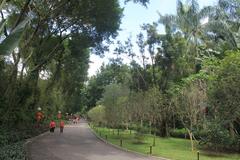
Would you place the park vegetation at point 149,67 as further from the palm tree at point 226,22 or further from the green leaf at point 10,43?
the green leaf at point 10,43

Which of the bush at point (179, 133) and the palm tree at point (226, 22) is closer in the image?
the palm tree at point (226, 22)

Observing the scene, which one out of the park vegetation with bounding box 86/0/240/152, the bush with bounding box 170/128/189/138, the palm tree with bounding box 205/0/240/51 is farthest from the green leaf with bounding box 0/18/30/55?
the bush with bounding box 170/128/189/138

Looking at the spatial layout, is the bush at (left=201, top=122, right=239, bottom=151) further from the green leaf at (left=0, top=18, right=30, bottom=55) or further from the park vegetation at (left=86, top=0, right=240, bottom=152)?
the green leaf at (left=0, top=18, right=30, bottom=55)

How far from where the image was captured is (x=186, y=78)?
34.2m

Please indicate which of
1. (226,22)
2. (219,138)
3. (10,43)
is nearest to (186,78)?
(226,22)

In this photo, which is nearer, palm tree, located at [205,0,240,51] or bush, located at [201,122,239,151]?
bush, located at [201,122,239,151]

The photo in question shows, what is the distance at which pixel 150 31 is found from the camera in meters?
39.7

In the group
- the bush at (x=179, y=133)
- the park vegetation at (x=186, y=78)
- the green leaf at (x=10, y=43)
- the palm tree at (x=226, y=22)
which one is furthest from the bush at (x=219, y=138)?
the green leaf at (x=10, y=43)

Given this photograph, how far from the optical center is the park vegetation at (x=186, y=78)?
26.0m

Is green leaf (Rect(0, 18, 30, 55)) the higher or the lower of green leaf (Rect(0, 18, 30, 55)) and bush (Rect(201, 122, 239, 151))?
the higher

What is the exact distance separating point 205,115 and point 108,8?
1048cm

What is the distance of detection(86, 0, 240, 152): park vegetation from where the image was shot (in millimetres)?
25962

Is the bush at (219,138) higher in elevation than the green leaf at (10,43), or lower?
lower

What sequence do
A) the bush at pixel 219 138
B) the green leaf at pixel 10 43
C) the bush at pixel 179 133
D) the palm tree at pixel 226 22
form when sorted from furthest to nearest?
the bush at pixel 179 133
the palm tree at pixel 226 22
the bush at pixel 219 138
the green leaf at pixel 10 43
